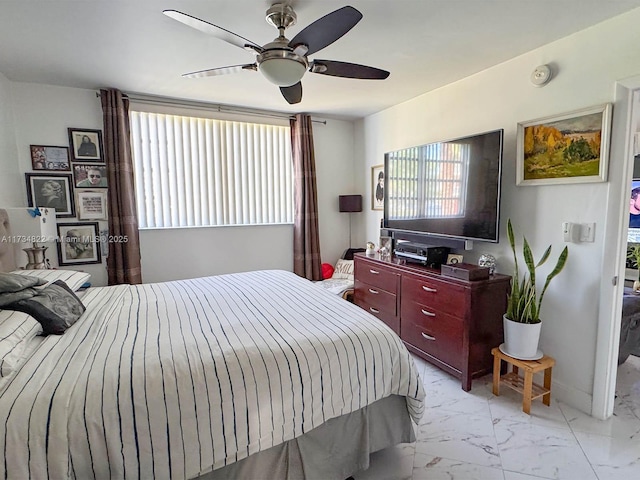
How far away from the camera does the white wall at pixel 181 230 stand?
2791 millimetres

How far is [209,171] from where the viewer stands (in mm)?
3600

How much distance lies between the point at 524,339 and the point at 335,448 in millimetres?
1440

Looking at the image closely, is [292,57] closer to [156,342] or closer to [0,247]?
[156,342]

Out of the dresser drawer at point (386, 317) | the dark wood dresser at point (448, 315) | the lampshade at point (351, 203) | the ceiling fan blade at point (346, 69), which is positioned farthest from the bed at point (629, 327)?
the lampshade at point (351, 203)

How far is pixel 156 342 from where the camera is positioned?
1.42 metres

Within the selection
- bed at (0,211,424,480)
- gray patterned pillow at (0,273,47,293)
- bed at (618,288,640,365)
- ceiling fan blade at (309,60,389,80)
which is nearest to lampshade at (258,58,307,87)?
ceiling fan blade at (309,60,389,80)

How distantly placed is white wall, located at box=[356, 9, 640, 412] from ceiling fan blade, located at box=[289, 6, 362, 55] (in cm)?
157

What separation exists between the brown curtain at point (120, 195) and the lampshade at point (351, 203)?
2.36m

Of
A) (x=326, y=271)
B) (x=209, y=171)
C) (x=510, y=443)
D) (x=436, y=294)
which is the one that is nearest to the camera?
(x=510, y=443)

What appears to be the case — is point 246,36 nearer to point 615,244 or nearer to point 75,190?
point 75,190

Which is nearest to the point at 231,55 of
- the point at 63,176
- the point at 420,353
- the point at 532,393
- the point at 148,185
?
the point at 148,185

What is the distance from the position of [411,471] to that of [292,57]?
2199 millimetres

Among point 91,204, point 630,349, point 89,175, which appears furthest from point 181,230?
point 630,349

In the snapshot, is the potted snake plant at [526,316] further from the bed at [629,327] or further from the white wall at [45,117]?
the white wall at [45,117]
